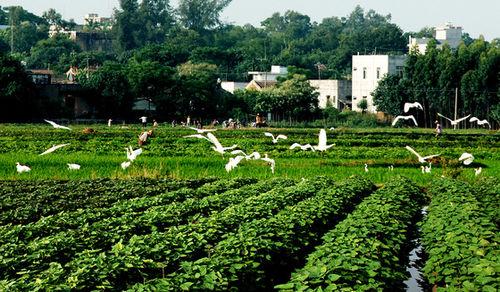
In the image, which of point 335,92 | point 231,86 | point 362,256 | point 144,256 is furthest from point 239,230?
point 231,86

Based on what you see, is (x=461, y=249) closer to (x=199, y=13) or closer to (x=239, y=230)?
(x=239, y=230)

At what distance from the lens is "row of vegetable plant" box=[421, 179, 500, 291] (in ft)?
35.1

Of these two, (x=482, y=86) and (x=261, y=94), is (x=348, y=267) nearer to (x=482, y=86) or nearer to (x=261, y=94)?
(x=482, y=86)

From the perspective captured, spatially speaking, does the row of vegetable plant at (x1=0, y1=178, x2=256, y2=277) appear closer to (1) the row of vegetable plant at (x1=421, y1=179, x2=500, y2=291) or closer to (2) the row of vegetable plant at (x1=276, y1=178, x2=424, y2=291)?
(2) the row of vegetable plant at (x1=276, y1=178, x2=424, y2=291)

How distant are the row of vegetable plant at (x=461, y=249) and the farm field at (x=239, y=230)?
0.07ft

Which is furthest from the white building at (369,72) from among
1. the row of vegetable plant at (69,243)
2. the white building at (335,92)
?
the row of vegetable plant at (69,243)

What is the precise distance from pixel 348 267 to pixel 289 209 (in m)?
5.22

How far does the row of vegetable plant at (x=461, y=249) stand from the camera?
10.7m

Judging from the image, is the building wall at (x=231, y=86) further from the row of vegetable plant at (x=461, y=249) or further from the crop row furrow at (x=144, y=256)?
the crop row furrow at (x=144, y=256)

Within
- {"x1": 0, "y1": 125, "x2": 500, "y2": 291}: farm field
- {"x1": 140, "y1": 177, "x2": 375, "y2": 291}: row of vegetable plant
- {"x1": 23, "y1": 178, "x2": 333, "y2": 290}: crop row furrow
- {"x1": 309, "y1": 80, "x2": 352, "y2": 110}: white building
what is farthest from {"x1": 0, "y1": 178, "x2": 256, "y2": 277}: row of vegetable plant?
{"x1": 309, "y1": 80, "x2": 352, "y2": 110}: white building

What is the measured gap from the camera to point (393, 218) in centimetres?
1531

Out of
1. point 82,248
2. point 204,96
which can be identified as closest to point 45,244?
point 82,248

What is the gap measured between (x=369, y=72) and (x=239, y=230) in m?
63.4

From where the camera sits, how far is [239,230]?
12992 millimetres
